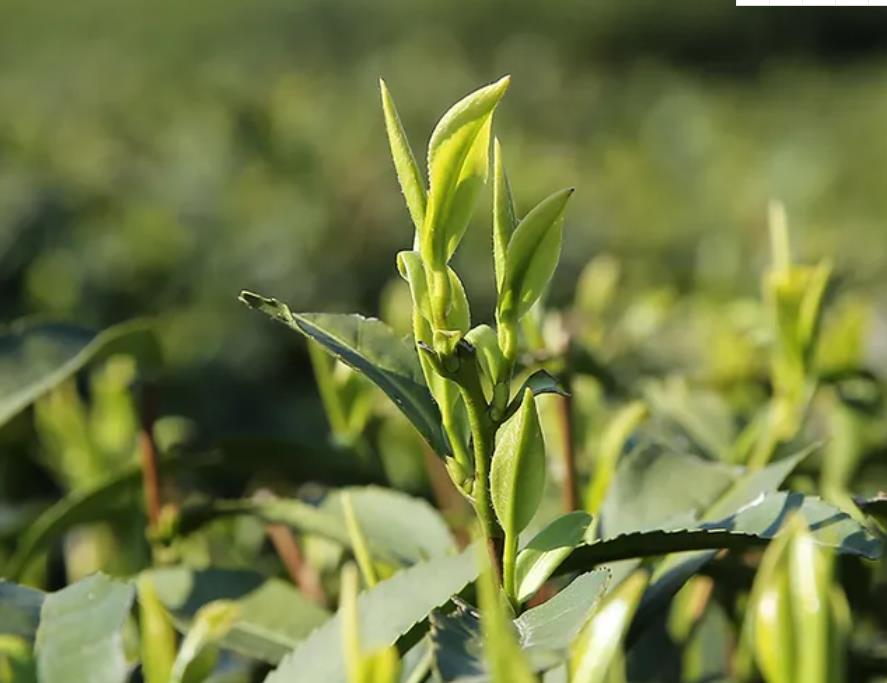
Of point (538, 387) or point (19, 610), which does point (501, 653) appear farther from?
point (19, 610)

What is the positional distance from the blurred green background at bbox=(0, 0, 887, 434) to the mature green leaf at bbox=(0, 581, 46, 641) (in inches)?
16.4

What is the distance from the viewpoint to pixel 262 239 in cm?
245

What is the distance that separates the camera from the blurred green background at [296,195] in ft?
7.63

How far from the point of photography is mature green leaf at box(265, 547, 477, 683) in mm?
584

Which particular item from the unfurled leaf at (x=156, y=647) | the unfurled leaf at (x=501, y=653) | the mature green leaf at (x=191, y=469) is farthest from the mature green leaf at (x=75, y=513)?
the unfurled leaf at (x=501, y=653)

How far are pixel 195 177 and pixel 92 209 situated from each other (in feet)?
0.80

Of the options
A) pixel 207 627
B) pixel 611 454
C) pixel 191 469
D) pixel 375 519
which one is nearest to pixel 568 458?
pixel 611 454

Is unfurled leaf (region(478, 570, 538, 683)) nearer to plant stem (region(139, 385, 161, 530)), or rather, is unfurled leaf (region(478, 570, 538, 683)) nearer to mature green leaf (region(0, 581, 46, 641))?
mature green leaf (region(0, 581, 46, 641))

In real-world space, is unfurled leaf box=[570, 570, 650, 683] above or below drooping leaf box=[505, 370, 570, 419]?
below

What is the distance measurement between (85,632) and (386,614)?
5.8 inches

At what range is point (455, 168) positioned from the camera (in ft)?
1.76

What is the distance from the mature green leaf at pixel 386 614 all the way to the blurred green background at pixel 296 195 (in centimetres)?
50

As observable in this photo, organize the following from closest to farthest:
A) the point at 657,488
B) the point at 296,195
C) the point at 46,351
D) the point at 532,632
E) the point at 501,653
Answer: the point at 501,653
the point at 532,632
the point at 657,488
the point at 46,351
the point at 296,195

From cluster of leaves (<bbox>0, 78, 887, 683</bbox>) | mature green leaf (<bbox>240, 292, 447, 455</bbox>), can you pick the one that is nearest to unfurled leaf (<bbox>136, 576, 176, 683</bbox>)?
cluster of leaves (<bbox>0, 78, 887, 683</bbox>)
